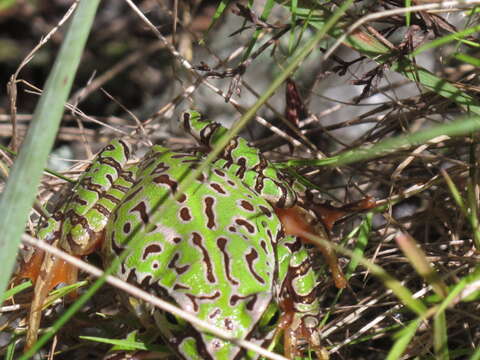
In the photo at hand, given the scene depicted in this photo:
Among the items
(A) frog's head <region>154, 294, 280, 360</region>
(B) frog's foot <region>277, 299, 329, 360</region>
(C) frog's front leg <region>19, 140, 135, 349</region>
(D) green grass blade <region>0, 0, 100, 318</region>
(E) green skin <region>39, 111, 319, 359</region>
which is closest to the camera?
(D) green grass blade <region>0, 0, 100, 318</region>

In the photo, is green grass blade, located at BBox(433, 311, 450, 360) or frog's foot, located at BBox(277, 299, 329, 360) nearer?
green grass blade, located at BBox(433, 311, 450, 360)

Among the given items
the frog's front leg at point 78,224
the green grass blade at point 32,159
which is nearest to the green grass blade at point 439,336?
the green grass blade at point 32,159

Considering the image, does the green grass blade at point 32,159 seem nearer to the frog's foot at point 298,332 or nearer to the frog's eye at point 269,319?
the frog's eye at point 269,319

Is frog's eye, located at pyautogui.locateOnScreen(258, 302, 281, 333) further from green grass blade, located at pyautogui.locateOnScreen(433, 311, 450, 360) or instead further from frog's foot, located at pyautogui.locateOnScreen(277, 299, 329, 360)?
green grass blade, located at pyautogui.locateOnScreen(433, 311, 450, 360)

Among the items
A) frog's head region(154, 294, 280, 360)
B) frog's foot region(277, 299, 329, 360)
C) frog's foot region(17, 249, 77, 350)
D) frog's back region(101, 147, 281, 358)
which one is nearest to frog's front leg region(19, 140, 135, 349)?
frog's foot region(17, 249, 77, 350)

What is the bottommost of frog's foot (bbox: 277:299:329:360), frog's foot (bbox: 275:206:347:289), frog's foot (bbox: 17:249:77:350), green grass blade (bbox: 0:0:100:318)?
frog's foot (bbox: 277:299:329:360)

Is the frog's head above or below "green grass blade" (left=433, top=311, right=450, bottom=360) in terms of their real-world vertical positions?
below

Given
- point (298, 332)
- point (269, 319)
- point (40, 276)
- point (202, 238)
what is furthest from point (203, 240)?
point (40, 276)
